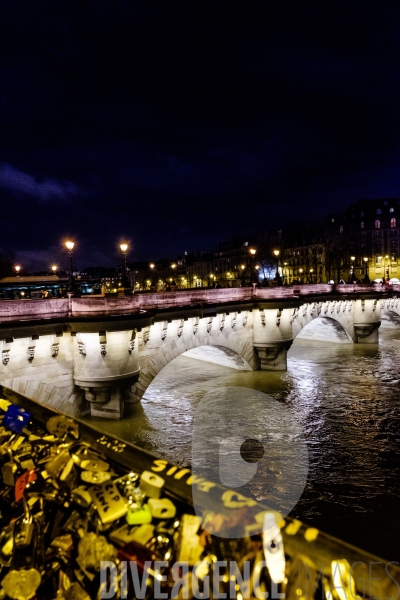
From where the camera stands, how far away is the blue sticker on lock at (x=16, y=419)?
14.8 feet

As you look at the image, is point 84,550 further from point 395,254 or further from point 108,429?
point 395,254

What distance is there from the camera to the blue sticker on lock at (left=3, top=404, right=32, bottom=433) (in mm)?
4516

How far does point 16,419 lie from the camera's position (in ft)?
15.0

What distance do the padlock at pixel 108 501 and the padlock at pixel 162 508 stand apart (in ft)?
0.73

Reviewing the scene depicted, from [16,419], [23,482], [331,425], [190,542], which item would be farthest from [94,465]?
[331,425]

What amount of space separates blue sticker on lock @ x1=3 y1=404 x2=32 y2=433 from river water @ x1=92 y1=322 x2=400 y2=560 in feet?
30.5

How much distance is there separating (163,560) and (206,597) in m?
0.38

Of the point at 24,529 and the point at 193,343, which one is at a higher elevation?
the point at 24,529

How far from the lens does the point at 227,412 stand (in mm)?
19688

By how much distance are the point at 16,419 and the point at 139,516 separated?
2218 mm

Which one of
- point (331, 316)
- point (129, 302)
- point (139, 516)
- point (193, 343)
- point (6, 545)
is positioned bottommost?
point (331, 316)

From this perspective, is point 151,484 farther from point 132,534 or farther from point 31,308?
point 31,308

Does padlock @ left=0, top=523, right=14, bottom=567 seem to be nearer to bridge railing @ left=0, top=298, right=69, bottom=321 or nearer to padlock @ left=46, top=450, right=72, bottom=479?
padlock @ left=46, top=450, right=72, bottom=479

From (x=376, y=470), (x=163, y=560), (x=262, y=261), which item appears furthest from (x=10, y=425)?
(x=262, y=261)
